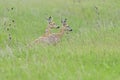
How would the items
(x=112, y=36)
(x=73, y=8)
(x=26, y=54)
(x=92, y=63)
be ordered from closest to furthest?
(x=92, y=63)
(x=26, y=54)
(x=112, y=36)
(x=73, y=8)

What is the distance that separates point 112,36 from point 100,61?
4440 millimetres

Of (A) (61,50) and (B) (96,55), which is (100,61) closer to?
(B) (96,55)

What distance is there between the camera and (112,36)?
38.0ft

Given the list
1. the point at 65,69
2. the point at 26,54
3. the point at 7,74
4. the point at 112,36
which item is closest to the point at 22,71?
the point at 7,74

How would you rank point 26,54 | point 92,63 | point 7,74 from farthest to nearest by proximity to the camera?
point 26,54, point 92,63, point 7,74

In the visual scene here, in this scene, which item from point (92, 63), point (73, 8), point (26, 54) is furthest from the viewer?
point (73, 8)

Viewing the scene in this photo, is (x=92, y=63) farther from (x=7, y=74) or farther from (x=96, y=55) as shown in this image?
(x=7, y=74)

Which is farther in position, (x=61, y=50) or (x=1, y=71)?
(x=61, y=50)

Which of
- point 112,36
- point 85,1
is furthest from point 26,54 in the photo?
point 85,1

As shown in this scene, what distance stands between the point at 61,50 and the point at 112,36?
3862 millimetres

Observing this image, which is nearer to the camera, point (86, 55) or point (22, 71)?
point (22, 71)

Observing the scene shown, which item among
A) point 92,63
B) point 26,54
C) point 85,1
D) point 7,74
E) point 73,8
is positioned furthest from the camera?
point 85,1

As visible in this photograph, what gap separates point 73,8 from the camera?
1856 cm

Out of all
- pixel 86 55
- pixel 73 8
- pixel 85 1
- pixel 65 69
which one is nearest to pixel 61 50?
pixel 86 55
